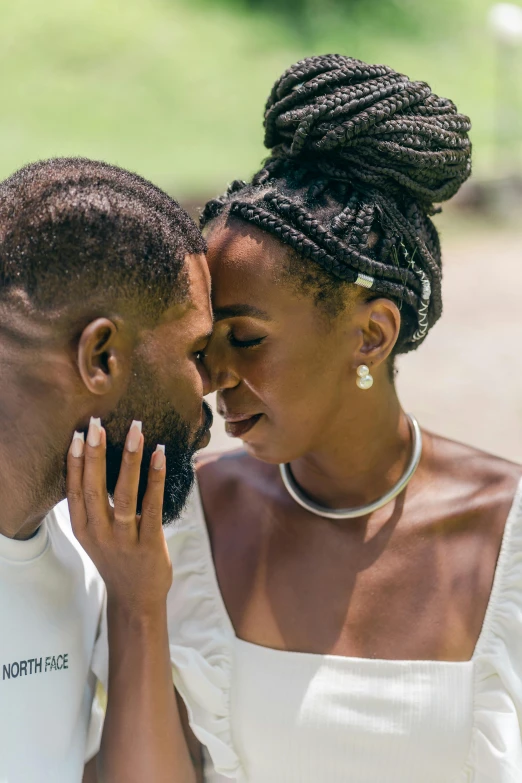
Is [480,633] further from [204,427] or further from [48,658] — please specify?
[48,658]

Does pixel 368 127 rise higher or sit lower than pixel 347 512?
higher

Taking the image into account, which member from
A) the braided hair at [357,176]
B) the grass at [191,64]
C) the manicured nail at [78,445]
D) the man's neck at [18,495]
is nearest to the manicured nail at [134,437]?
the manicured nail at [78,445]

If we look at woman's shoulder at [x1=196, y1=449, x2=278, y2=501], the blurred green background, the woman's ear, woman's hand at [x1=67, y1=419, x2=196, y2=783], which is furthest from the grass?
woman's hand at [x1=67, y1=419, x2=196, y2=783]

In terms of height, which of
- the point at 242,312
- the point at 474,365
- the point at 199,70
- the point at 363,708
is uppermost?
the point at 199,70

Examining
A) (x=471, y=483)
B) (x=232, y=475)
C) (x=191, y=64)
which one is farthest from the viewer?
(x=191, y=64)

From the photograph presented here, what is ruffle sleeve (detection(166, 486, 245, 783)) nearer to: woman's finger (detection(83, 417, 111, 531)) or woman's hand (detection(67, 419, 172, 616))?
woman's hand (detection(67, 419, 172, 616))

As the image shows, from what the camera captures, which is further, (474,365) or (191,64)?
(191,64)

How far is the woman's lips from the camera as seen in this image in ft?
9.16

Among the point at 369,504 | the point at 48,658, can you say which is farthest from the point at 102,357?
the point at 369,504

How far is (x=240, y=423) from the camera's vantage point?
283 cm

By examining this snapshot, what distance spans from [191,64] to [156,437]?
12821 millimetres

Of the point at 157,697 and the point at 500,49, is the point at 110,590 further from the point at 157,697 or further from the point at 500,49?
the point at 500,49

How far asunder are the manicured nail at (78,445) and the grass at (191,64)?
10.8m

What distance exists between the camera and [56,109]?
13523mm
